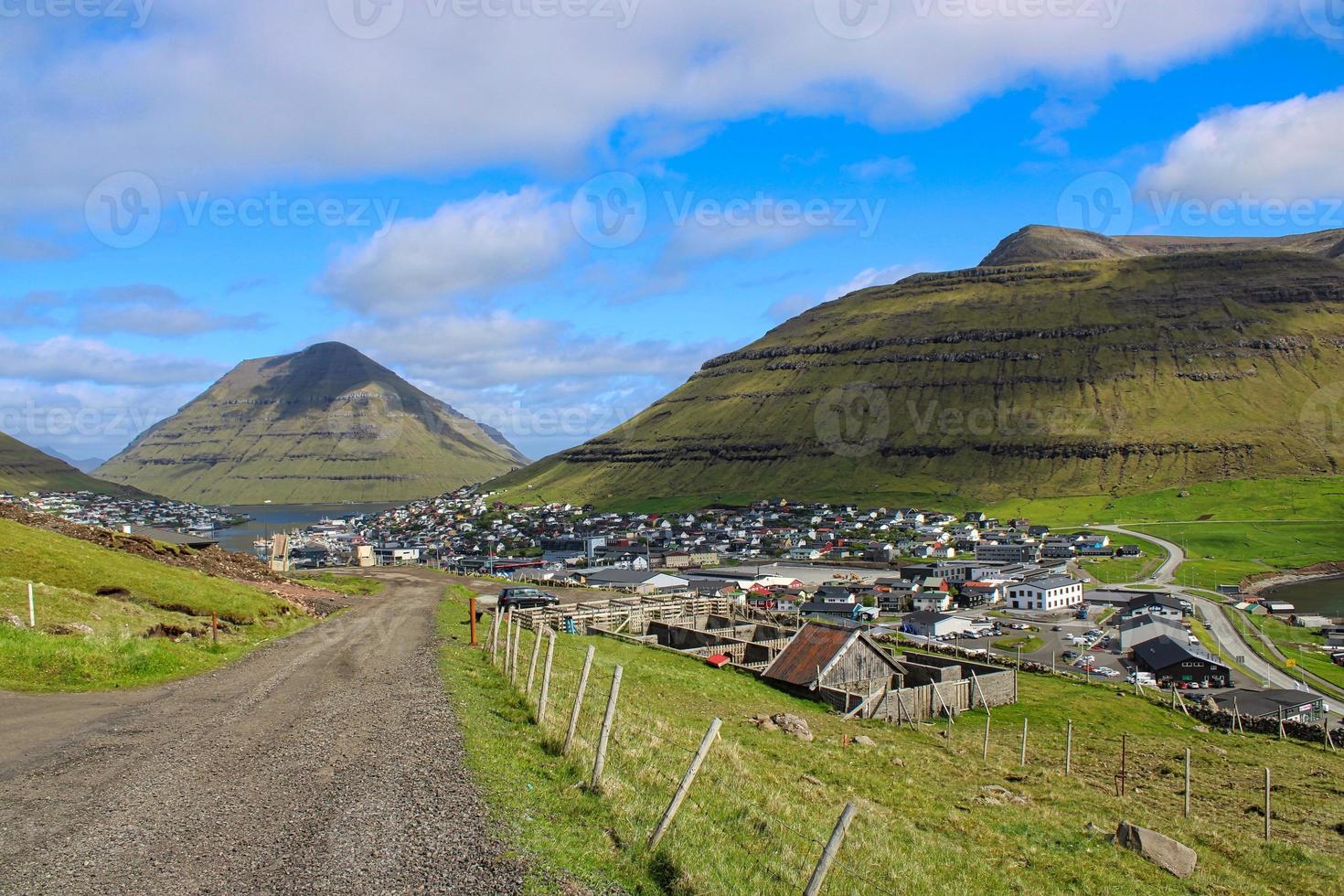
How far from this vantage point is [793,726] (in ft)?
74.8

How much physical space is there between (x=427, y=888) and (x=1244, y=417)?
707 ft

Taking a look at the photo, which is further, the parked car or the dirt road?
the parked car

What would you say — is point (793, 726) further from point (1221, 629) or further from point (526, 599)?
point (1221, 629)

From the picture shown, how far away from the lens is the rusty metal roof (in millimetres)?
30438

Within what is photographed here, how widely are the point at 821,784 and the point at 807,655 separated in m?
15.1

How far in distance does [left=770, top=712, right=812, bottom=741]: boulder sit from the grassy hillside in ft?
50.7

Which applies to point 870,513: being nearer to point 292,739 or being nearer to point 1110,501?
point 1110,501

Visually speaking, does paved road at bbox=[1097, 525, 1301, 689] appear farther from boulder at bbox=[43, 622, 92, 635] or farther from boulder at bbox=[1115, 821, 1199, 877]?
boulder at bbox=[43, 622, 92, 635]

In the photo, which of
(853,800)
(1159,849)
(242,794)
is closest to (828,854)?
(853,800)

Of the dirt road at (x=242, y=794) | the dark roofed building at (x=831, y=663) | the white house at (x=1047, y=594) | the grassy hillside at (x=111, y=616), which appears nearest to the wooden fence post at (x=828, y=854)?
the dirt road at (x=242, y=794)

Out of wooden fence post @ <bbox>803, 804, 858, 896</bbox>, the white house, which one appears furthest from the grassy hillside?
the white house

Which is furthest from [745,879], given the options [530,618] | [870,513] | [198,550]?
[870,513]

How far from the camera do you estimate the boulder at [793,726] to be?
72.1 ft

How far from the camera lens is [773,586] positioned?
9631cm
